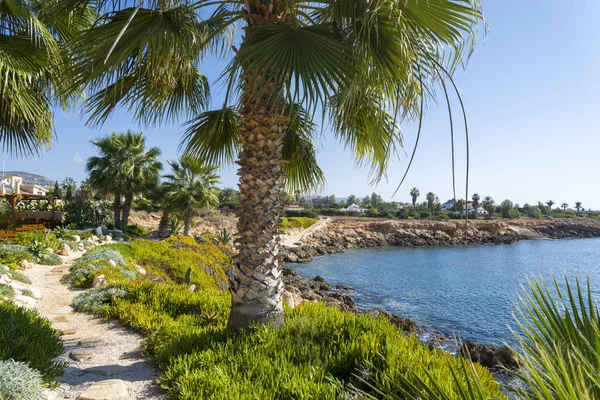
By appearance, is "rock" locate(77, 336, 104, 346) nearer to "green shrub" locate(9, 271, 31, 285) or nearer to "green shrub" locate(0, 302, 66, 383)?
"green shrub" locate(0, 302, 66, 383)

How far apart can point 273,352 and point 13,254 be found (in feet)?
33.4

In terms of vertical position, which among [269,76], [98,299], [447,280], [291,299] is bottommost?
[447,280]

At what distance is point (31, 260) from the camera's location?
37.6 ft

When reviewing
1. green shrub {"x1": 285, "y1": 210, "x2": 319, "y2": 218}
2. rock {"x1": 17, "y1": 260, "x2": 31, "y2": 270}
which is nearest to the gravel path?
rock {"x1": 17, "y1": 260, "x2": 31, "y2": 270}

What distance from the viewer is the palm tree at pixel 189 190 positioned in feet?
73.6

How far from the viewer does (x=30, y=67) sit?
6.11 meters

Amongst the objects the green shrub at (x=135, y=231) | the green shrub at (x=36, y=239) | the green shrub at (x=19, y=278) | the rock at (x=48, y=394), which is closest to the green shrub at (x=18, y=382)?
the rock at (x=48, y=394)

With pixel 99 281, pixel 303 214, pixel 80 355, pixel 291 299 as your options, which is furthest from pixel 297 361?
pixel 303 214

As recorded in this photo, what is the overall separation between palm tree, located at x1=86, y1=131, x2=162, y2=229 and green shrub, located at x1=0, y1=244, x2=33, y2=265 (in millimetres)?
10850

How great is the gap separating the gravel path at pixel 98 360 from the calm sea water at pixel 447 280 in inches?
237

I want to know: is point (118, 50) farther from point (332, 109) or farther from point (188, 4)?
point (332, 109)

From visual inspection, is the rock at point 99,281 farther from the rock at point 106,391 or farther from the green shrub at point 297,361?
the rock at point 106,391

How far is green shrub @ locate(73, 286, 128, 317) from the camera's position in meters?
7.40

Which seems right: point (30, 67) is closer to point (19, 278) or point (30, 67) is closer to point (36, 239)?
point (19, 278)
